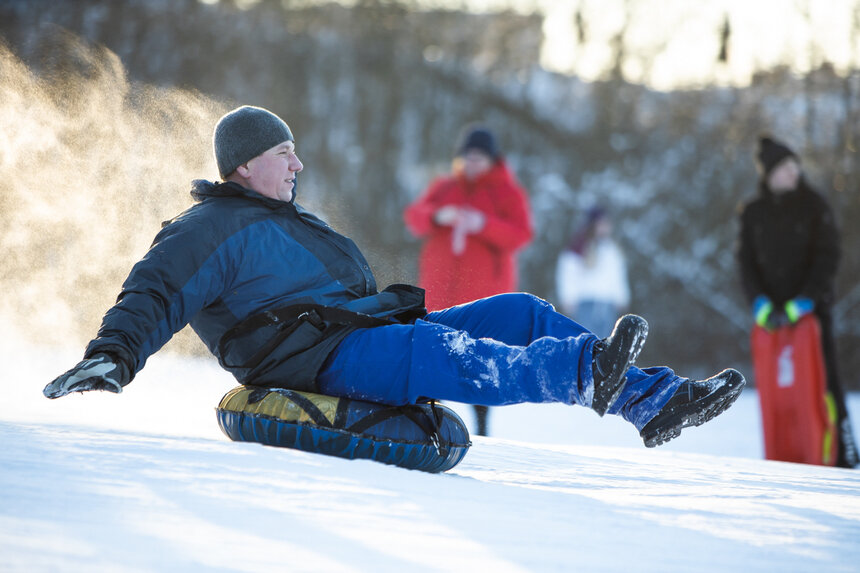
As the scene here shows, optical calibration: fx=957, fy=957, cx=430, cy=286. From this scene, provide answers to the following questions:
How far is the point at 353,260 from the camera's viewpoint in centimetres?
269

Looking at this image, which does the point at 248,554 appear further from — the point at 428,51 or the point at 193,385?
the point at 428,51

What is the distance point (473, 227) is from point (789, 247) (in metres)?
1.73

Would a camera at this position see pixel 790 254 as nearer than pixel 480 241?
Yes

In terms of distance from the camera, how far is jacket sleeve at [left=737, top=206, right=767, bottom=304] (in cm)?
527

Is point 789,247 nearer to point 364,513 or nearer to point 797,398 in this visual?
point 797,398

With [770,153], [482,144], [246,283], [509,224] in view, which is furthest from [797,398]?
[246,283]

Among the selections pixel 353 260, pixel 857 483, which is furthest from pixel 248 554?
pixel 857 483

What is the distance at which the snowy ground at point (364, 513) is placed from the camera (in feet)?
5.00

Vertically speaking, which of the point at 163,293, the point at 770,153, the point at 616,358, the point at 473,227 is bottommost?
the point at 616,358

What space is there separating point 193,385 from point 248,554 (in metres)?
5.11

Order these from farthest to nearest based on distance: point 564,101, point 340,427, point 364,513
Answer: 1. point 564,101
2. point 340,427
3. point 364,513

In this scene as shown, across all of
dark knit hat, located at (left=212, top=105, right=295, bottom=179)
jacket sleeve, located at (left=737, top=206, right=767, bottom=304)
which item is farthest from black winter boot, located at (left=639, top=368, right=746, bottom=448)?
jacket sleeve, located at (left=737, top=206, right=767, bottom=304)

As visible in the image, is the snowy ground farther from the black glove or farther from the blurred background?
the blurred background

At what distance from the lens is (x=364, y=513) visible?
5.85 ft
